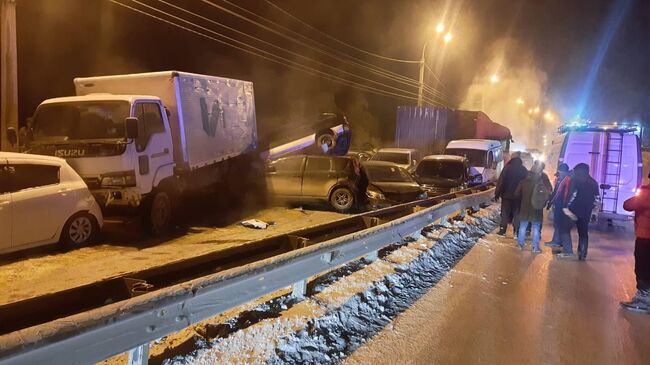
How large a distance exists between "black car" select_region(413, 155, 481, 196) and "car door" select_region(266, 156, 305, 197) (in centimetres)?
499

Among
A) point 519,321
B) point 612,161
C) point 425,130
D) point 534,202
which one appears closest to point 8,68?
point 534,202

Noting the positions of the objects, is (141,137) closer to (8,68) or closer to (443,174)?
(8,68)

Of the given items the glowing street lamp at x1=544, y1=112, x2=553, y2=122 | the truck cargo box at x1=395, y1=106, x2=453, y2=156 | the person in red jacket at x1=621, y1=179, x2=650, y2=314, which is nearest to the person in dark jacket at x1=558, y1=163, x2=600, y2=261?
the person in red jacket at x1=621, y1=179, x2=650, y2=314

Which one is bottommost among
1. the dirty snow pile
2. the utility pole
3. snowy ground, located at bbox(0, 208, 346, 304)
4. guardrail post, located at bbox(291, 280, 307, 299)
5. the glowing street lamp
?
snowy ground, located at bbox(0, 208, 346, 304)

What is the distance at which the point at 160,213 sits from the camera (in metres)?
9.50

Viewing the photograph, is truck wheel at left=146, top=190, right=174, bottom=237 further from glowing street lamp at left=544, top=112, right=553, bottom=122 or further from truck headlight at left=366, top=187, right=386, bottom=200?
glowing street lamp at left=544, top=112, right=553, bottom=122

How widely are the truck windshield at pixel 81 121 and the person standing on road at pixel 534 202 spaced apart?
7080mm

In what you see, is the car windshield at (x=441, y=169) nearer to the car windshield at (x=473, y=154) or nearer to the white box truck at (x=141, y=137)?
the car windshield at (x=473, y=154)

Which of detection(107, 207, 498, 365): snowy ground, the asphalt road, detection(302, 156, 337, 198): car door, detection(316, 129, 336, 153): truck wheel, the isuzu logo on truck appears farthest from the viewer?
detection(316, 129, 336, 153): truck wheel

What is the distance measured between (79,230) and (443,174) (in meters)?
11.9

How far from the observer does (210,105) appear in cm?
1143

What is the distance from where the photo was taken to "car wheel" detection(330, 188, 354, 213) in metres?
13.0

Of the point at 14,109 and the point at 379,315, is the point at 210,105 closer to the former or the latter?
the point at 14,109

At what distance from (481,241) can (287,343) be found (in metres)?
6.61
